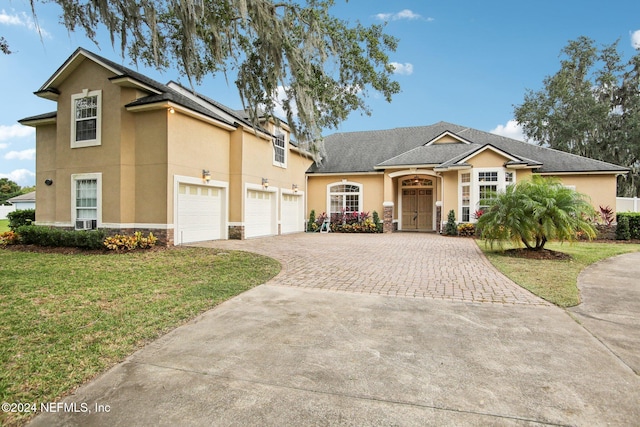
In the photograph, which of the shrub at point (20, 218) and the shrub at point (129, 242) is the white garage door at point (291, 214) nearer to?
the shrub at point (129, 242)

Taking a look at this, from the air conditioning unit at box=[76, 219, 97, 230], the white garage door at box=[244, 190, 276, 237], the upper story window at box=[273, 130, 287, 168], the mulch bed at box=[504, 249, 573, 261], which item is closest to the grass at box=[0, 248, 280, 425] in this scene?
the air conditioning unit at box=[76, 219, 97, 230]

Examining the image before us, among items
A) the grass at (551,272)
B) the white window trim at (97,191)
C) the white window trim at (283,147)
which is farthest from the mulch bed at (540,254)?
the white window trim at (97,191)

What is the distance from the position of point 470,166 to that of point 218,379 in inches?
621

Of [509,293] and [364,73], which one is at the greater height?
[364,73]

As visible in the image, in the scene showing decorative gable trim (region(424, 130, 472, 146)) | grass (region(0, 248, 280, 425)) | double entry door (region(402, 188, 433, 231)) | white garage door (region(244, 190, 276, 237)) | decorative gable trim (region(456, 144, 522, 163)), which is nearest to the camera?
grass (region(0, 248, 280, 425))

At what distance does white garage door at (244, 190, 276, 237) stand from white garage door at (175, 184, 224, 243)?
1.21m

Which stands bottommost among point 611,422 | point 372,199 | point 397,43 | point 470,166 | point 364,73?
point 611,422

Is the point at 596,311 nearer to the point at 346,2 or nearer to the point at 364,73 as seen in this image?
the point at 364,73

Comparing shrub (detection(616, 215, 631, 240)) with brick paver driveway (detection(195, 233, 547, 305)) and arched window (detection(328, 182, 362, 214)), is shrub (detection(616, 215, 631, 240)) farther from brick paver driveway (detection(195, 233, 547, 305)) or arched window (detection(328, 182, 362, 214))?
arched window (detection(328, 182, 362, 214))

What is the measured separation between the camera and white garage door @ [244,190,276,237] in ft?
46.3

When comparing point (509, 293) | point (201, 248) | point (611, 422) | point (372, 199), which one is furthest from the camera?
point (372, 199)

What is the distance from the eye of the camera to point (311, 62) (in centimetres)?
797

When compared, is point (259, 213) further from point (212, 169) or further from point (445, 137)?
point (445, 137)

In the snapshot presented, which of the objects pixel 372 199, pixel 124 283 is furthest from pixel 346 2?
pixel 372 199
